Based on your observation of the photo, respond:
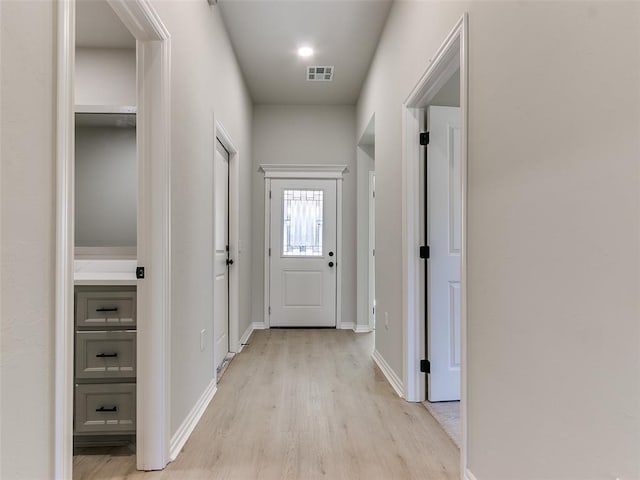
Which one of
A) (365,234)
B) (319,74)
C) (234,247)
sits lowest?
(234,247)

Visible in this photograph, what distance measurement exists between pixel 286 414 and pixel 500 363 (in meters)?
1.46

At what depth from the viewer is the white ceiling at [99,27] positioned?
2.37 meters

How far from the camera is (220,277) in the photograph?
3.29m

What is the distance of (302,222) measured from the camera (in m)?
4.84

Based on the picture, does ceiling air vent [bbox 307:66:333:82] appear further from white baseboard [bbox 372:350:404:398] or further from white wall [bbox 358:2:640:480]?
white baseboard [bbox 372:350:404:398]

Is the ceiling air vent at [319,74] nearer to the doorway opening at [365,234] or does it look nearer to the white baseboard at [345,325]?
the doorway opening at [365,234]

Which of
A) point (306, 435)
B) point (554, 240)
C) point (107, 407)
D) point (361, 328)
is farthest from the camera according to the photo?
point (361, 328)

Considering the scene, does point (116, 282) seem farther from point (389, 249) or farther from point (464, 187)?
point (389, 249)

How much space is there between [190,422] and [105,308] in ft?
2.63

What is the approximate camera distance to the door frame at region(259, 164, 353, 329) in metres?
4.79

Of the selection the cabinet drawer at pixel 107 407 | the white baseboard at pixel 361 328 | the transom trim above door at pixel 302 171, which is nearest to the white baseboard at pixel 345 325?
the white baseboard at pixel 361 328

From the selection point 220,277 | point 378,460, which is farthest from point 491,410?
point 220,277

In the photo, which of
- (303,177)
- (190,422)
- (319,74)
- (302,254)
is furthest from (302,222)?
(190,422)

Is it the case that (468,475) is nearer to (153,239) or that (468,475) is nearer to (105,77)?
(153,239)
